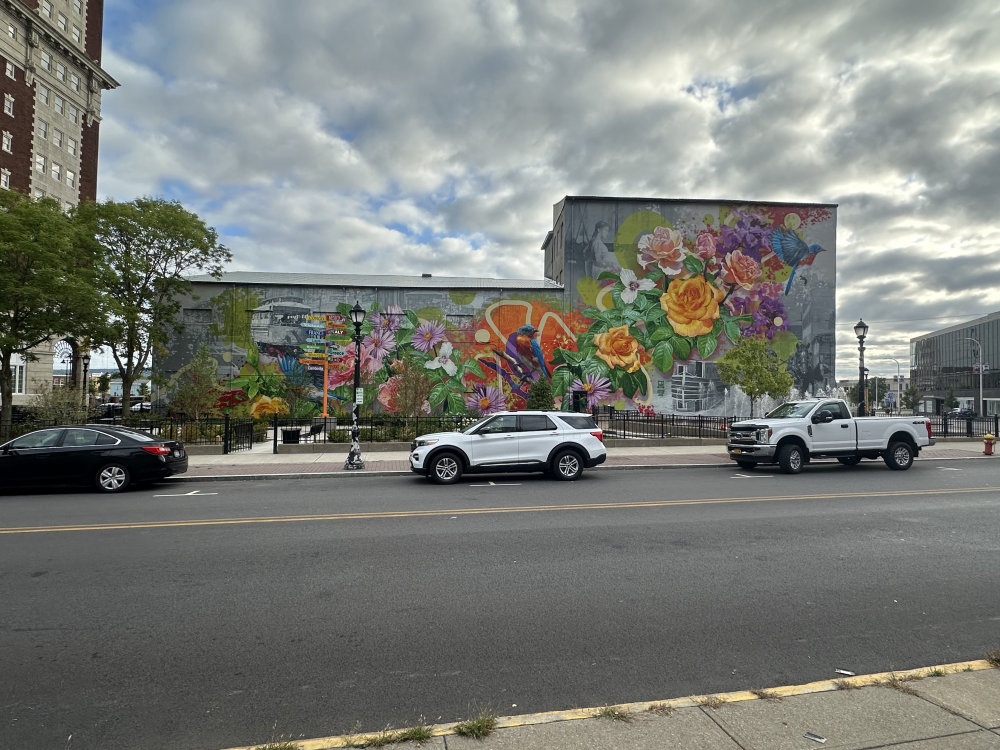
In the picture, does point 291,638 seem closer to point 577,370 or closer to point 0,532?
point 0,532

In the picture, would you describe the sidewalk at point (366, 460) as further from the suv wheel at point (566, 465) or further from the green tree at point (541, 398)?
the green tree at point (541, 398)

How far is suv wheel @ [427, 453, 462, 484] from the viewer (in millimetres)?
12672

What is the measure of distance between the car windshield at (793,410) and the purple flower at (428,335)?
79.9 feet

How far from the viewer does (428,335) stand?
37.1m

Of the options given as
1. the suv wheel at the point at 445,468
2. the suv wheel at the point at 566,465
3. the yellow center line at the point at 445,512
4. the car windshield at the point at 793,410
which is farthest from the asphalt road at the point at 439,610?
the car windshield at the point at 793,410

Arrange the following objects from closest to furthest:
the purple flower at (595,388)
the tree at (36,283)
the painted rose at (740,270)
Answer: the tree at (36,283)
the purple flower at (595,388)
the painted rose at (740,270)

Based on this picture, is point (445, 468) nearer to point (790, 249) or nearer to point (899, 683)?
point (899, 683)

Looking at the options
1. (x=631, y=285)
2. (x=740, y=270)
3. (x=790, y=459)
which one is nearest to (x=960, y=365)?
(x=740, y=270)

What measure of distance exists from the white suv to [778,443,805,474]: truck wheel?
5.08m

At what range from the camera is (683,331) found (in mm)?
39281

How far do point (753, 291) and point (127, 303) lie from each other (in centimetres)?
3959

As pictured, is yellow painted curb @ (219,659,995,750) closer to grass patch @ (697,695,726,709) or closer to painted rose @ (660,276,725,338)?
grass patch @ (697,695,726,709)

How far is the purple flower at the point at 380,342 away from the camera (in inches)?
1437

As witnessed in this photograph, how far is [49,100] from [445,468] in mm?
56193
